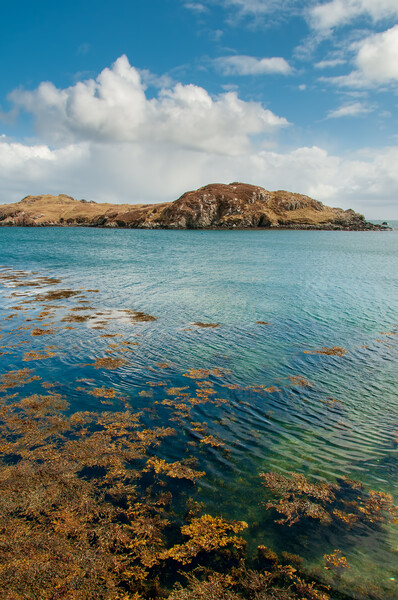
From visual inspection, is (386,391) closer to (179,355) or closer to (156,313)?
(179,355)

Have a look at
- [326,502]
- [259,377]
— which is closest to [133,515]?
[326,502]

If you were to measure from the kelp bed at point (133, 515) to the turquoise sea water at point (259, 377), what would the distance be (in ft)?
1.12

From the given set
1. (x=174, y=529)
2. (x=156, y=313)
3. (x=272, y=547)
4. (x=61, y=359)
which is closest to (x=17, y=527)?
(x=174, y=529)

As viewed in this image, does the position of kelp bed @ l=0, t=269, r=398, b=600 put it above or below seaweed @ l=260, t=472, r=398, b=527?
above

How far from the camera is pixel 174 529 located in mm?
8023

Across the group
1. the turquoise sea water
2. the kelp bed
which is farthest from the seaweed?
the turquoise sea water

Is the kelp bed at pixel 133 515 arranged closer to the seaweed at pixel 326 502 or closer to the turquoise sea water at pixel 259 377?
the seaweed at pixel 326 502

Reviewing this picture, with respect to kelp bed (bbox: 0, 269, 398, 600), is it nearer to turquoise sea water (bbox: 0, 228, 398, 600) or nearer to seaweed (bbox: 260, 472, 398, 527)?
seaweed (bbox: 260, 472, 398, 527)

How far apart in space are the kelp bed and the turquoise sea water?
341 mm

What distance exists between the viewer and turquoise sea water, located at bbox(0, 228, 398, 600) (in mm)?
8760

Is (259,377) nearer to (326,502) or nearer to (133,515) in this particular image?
(326,502)

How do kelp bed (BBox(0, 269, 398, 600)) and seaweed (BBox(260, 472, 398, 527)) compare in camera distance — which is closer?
kelp bed (BBox(0, 269, 398, 600))

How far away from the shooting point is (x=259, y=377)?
56.7 ft

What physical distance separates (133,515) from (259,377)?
34.1ft
